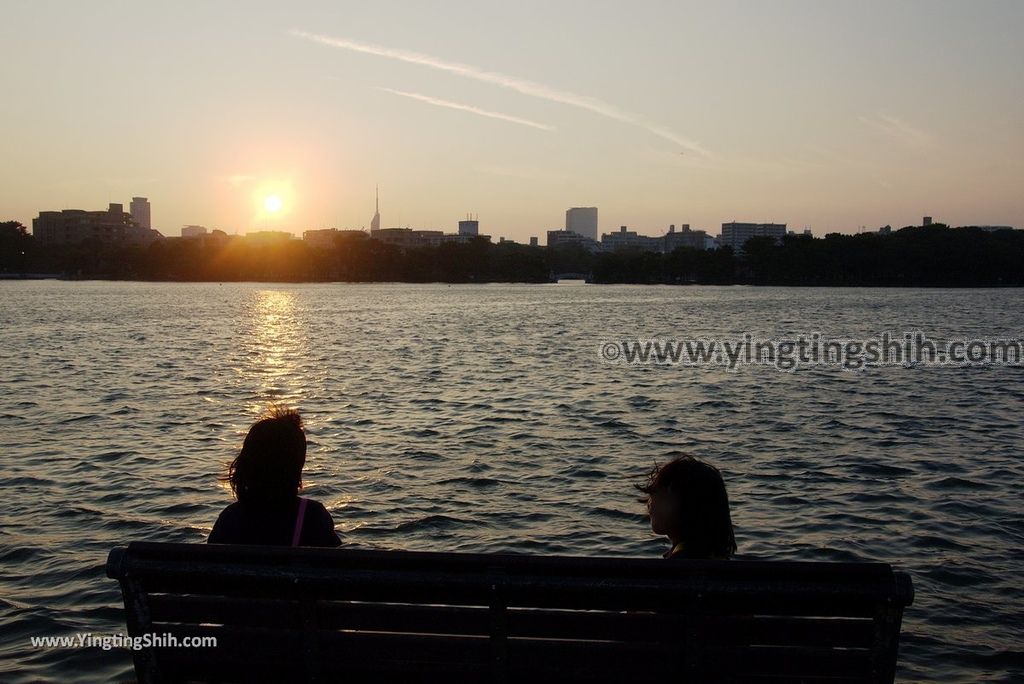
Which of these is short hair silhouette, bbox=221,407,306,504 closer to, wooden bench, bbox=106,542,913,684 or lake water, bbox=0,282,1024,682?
wooden bench, bbox=106,542,913,684

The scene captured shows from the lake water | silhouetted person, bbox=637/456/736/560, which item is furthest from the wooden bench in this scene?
the lake water

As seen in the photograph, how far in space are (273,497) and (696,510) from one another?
2259 millimetres

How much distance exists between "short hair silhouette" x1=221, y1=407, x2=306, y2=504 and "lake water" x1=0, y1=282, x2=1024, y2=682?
13.4ft

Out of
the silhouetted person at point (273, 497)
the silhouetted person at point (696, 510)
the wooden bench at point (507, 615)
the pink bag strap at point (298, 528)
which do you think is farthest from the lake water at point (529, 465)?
the silhouetted person at point (696, 510)

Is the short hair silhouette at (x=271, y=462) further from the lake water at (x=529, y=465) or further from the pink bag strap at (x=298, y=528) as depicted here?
the lake water at (x=529, y=465)

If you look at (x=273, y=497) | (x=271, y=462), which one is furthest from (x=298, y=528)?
(x=271, y=462)

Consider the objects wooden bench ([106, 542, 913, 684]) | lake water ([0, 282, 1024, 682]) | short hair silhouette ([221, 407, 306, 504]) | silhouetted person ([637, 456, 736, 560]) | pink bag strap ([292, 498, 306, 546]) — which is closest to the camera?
wooden bench ([106, 542, 913, 684])

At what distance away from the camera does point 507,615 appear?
4.35 metres

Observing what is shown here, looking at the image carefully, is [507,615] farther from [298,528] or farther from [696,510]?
[298,528]


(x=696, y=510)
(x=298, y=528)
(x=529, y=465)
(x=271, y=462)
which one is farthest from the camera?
(x=529, y=465)

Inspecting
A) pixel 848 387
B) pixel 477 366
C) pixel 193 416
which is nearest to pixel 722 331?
pixel 477 366

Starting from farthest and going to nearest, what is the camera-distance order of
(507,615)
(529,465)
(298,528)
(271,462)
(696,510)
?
(529,465)
(298,528)
(271,462)
(696,510)
(507,615)

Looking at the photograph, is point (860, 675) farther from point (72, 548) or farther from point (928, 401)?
point (928, 401)

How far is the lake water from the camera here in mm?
10336
